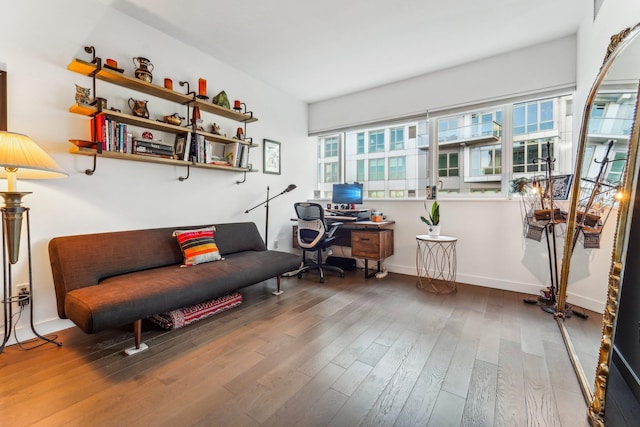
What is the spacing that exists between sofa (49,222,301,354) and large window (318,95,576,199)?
2.13m

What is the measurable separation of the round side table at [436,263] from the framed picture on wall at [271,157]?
2180mm

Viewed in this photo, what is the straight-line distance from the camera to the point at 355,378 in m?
1.56

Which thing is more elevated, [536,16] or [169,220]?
[536,16]

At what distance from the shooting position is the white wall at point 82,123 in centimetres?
198

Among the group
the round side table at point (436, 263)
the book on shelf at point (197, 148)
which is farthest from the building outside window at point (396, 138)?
the book on shelf at point (197, 148)

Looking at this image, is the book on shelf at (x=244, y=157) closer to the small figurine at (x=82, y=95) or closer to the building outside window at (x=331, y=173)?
the small figurine at (x=82, y=95)

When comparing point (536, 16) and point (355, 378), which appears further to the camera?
point (536, 16)

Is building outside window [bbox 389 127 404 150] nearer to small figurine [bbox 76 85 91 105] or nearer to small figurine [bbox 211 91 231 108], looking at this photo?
small figurine [bbox 211 91 231 108]

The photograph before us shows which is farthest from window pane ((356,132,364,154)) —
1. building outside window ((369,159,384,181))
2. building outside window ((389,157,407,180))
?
building outside window ((389,157,407,180))

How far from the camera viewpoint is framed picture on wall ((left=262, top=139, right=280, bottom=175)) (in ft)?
12.6

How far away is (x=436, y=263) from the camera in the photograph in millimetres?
3555

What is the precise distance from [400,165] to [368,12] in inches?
78.7

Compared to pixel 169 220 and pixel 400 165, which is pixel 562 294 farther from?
pixel 169 220

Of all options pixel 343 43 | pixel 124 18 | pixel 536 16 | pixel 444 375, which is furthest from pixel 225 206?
pixel 536 16
